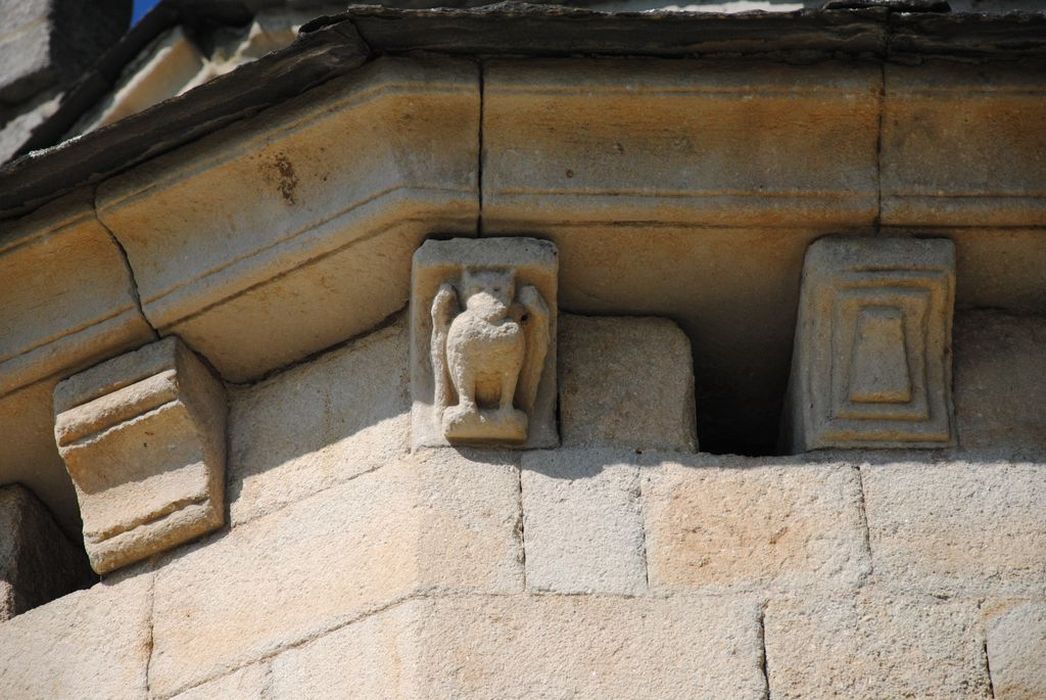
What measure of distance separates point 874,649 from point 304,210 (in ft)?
5.38

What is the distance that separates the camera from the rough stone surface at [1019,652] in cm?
390

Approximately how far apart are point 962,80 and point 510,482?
4.48ft

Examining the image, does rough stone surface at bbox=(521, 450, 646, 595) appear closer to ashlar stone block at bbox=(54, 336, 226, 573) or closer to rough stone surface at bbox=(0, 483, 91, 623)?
ashlar stone block at bbox=(54, 336, 226, 573)

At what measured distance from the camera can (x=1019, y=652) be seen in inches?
155

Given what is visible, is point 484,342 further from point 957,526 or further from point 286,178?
point 957,526

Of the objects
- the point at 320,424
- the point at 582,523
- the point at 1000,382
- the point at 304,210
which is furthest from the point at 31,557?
the point at 1000,382

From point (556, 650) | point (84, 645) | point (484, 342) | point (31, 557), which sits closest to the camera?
point (556, 650)

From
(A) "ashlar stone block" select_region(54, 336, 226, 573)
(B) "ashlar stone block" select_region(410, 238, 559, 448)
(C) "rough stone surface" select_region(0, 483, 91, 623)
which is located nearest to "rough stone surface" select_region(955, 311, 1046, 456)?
(B) "ashlar stone block" select_region(410, 238, 559, 448)

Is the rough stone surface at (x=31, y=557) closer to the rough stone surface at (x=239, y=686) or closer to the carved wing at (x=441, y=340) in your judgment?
the rough stone surface at (x=239, y=686)

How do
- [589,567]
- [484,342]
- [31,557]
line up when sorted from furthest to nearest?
[31,557]
[484,342]
[589,567]

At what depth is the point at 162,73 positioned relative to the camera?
559cm

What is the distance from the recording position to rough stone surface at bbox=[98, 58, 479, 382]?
4289 mm

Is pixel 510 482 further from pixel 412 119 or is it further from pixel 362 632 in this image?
pixel 412 119

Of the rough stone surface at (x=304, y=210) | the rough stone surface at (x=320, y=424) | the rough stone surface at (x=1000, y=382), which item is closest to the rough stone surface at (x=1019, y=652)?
the rough stone surface at (x=1000, y=382)
